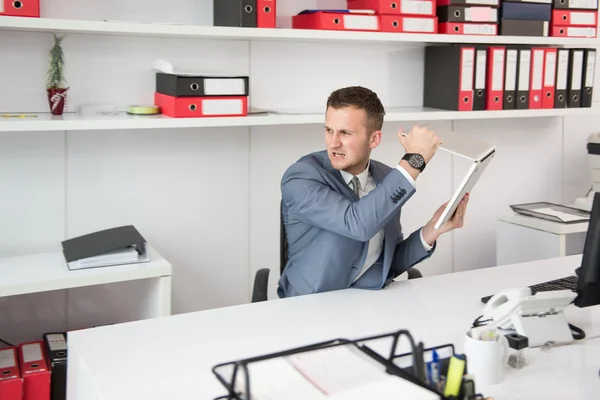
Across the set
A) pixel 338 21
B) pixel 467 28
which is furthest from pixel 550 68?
pixel 338 21

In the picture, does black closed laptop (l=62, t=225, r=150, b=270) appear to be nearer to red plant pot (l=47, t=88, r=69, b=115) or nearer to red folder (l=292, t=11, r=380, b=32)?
red plant pot (l=47, t=88, r=69, b=115)

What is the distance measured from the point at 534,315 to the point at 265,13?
167 cm

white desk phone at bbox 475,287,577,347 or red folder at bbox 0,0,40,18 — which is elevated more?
red folder at bbox 0,0,40,18

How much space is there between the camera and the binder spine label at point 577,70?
365 cm

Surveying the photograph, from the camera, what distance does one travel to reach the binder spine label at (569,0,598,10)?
11.8 feet

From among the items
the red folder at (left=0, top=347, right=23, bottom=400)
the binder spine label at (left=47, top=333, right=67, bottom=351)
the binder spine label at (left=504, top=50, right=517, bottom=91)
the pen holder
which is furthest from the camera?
the binder spine label at (left=504, top=50, right=517, bottom=91)

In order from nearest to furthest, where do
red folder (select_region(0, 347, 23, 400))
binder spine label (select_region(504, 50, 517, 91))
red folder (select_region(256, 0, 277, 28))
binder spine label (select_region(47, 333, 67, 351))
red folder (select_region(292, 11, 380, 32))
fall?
red folder (select_region(0, 347, 23, 400)) → binder spine label (select_region(47, 333, 67, 351)) → red folder (select_region(256, 0, 277, 28)) → red folder (select_region(292, 11, 380, 32)) → binder spine label (select_region(504, 50, 517, 91))

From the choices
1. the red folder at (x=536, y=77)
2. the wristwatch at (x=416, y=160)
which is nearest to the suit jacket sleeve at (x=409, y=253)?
the wristwatch at (x=416, y=160)

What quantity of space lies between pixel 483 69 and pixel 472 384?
7.75ft

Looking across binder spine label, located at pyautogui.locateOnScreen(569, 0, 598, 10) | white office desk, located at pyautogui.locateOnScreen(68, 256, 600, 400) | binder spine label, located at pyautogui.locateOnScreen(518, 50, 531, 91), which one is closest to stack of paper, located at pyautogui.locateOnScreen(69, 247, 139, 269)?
white office desk, located at pyautogui.locateOnScreen(68, 256, 600, 400)

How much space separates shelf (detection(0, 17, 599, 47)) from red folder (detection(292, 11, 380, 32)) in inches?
1.6

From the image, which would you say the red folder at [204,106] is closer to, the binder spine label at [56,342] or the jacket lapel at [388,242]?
the jacket lapel at [388,242]

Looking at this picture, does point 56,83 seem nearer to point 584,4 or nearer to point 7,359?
point 7,359

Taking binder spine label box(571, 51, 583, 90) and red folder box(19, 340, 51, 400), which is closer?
red folder box(19, 340, 51, 400)
